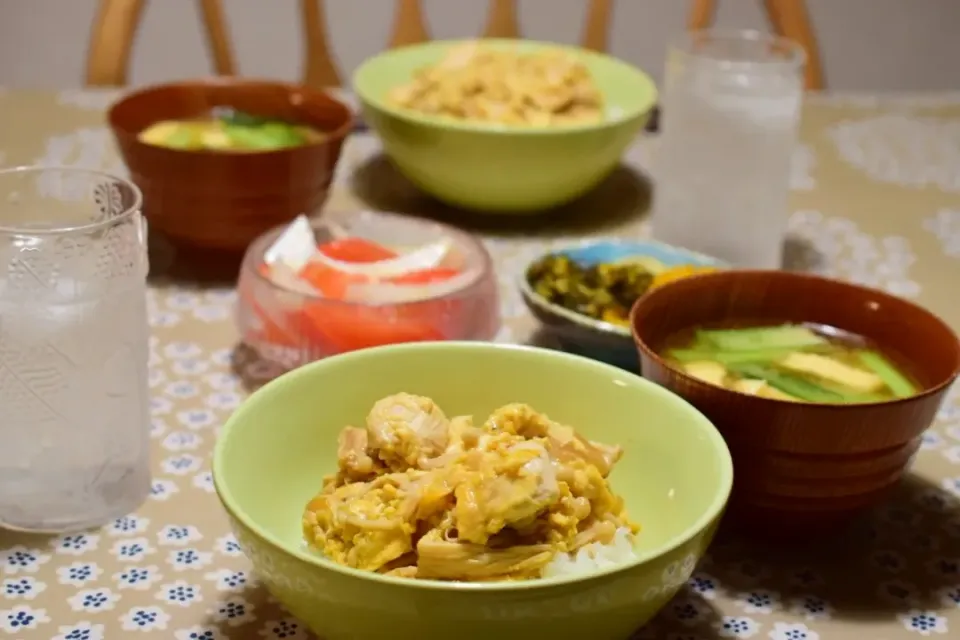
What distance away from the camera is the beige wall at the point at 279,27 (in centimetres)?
279

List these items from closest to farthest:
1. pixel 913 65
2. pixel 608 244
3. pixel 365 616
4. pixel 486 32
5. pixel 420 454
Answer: pixel 365 616 < pixel 420 454 < pixel 608 244 < pixel 486 32 < pixel 913 65

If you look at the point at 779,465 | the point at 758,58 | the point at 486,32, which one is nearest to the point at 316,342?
the point at 779,465

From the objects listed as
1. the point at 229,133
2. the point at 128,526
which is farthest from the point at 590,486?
the point at 229,133

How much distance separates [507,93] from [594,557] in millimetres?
879

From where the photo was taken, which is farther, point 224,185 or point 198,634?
point 224,185

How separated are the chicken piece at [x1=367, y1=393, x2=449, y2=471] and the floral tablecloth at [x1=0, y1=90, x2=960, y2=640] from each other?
13 centimetres

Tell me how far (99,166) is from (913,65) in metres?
2.22

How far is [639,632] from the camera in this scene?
80 centimetres

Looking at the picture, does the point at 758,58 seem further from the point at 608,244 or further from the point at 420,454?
the point at 420,454

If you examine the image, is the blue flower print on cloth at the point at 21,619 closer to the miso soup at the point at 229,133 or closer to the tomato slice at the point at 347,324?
the tomato slice at the point at 347,324

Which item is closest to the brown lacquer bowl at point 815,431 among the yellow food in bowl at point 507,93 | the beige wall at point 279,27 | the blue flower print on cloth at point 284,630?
the blue flower print on cloth at point 284,630

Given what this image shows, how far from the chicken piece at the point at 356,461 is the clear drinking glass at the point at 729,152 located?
0.65 m

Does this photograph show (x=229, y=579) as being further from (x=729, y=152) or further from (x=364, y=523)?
(x=729, y=152)

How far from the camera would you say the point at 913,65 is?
3.04m
